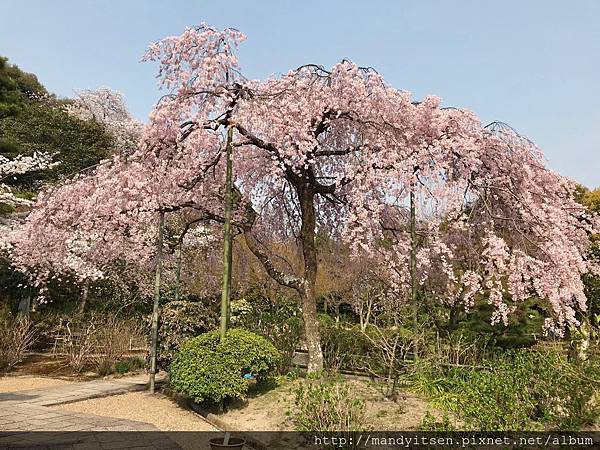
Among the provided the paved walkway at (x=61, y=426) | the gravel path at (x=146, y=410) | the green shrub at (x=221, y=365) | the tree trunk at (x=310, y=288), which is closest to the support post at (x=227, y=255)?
the green shrub at (x=221, y=365)

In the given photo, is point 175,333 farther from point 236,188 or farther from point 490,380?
point 490,380

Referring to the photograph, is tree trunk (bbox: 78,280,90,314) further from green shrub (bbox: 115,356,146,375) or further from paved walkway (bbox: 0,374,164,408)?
paved walkway (bbox: 0,374,164,408)

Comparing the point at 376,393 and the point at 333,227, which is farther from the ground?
the point at 333,227

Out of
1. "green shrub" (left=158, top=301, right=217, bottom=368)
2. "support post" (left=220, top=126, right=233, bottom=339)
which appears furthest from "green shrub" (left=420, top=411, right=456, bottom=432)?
"green shrub" (left=158, top=301, right=217, bottom=368)

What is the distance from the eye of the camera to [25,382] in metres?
10.6

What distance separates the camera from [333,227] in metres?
11.5

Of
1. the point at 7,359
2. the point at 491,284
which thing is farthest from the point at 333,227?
the point at 7,359

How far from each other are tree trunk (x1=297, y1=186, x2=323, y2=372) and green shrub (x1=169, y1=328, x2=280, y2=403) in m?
1.04

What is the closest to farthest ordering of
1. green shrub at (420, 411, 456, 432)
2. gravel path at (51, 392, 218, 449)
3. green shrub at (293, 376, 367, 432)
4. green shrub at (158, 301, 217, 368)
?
green shrub at (420, 411, 456, 432), green shrub at (293, 376, 367, 432), gravel path at (51, 392, 218, 449), green shrub at (158, 301, 217, 368)

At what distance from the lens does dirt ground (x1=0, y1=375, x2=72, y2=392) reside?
32.6 ft

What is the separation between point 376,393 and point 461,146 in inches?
185

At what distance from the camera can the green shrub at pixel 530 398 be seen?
16.6ft

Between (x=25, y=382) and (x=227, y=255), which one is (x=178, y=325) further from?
(x=25, y=382)

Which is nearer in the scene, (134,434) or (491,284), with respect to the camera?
(134,434)
